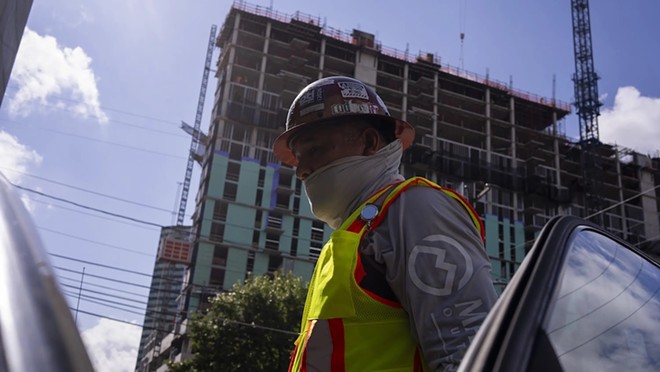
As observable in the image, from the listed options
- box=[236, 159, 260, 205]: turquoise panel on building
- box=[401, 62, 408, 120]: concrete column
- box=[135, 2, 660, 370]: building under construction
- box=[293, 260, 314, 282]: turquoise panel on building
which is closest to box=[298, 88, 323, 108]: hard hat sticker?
box=[135, 2, 660, 370]: building under construction

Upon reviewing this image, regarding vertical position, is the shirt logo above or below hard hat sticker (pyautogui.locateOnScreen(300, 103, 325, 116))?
below

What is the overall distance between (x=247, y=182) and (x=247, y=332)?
2942cm

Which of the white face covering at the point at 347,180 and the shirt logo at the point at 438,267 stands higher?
the white face covering at the point at 347,180

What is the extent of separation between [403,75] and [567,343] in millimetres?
65230

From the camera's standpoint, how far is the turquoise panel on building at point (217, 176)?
51156 millimetres

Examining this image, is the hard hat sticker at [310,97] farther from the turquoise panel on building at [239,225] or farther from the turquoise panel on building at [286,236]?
the turquoise panel on building at [286,236]

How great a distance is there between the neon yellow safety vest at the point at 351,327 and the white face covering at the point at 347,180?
403 millimetres

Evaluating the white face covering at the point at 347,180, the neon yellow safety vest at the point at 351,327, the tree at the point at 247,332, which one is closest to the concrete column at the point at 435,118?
the tree at the point at 247,332

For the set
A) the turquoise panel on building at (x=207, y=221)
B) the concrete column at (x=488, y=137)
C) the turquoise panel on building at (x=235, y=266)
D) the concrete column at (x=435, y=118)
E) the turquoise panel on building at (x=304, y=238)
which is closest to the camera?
the turquoise panel on building at (x=235, y=266)

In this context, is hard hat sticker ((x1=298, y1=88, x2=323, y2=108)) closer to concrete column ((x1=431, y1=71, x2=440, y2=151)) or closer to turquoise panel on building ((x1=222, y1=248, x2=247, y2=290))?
→ turquoise panel on building ((x1=222, y1=248, x2=247, y2=290))

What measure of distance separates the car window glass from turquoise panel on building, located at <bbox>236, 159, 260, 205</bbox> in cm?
5078

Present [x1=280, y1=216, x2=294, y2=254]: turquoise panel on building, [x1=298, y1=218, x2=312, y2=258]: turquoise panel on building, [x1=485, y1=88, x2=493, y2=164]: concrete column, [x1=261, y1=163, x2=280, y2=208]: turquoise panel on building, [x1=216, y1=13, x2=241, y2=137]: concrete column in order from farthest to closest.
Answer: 1. [x1=485, y1=88, x2=493, y2=164]: concrete column
2. [x1=216, y1=13, x2=241, y2=137]: concrete column
3. [x1=261, y1=163, x2=280, y2=208]: turquoise panel on building
4. [x1=298, y1=218, x2=312, y2=258]: turquoise panel on building
5. [x1=280, y1=216, x2=294, y2=254]: turquoise panel on building

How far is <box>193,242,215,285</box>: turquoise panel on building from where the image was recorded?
49188mm

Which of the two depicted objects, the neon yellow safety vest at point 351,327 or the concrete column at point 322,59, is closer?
the neon yellow safety vest at point 351,327
